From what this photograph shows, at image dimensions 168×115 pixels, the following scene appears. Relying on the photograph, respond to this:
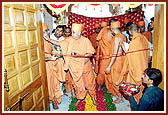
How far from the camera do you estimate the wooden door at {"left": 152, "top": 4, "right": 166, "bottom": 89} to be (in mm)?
2477

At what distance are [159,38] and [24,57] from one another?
2158 mm

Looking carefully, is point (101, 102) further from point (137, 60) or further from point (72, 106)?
point (137, 60)

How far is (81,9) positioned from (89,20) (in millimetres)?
625

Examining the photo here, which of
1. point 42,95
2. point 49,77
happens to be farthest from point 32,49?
point 49,77

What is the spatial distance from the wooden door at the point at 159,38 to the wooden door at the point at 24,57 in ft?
6.44

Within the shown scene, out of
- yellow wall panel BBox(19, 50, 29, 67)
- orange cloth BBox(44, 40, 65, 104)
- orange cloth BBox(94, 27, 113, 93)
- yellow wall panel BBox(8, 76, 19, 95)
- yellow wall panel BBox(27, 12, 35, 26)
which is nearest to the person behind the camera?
yellow wall panel BBox(8, 76, 19, 95)

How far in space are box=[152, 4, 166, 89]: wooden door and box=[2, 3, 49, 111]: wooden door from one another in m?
1.96

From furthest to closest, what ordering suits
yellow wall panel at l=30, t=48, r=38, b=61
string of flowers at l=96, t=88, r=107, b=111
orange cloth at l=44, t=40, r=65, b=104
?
string of flowers at l=96, t=88, r=107, b=111 → orange cloth at l=44, t=40, r=65, b=104 → yellow wall panel at l=30, t=48, r=38, b=61

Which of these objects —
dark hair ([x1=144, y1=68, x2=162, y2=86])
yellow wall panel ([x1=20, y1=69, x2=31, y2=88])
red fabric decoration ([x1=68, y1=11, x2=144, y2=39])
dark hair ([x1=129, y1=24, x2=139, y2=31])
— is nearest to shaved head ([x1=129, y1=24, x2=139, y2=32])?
dark hair ([x1=129, y1=24, x2=139, y2=31])

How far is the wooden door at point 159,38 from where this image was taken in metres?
2.48

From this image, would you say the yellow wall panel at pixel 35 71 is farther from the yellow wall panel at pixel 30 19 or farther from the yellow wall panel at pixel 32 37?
the yellow wall panel at pixel 30 19

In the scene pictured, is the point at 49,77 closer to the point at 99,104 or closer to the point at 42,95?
the point at 42,95

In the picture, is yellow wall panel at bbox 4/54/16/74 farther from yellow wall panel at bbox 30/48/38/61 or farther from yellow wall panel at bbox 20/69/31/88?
yellow wall panel at bbox 30/48/38/61

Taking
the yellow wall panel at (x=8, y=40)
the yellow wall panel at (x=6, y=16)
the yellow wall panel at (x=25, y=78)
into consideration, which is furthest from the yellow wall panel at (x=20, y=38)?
the yellow wall panel at (x=25, y=78)
